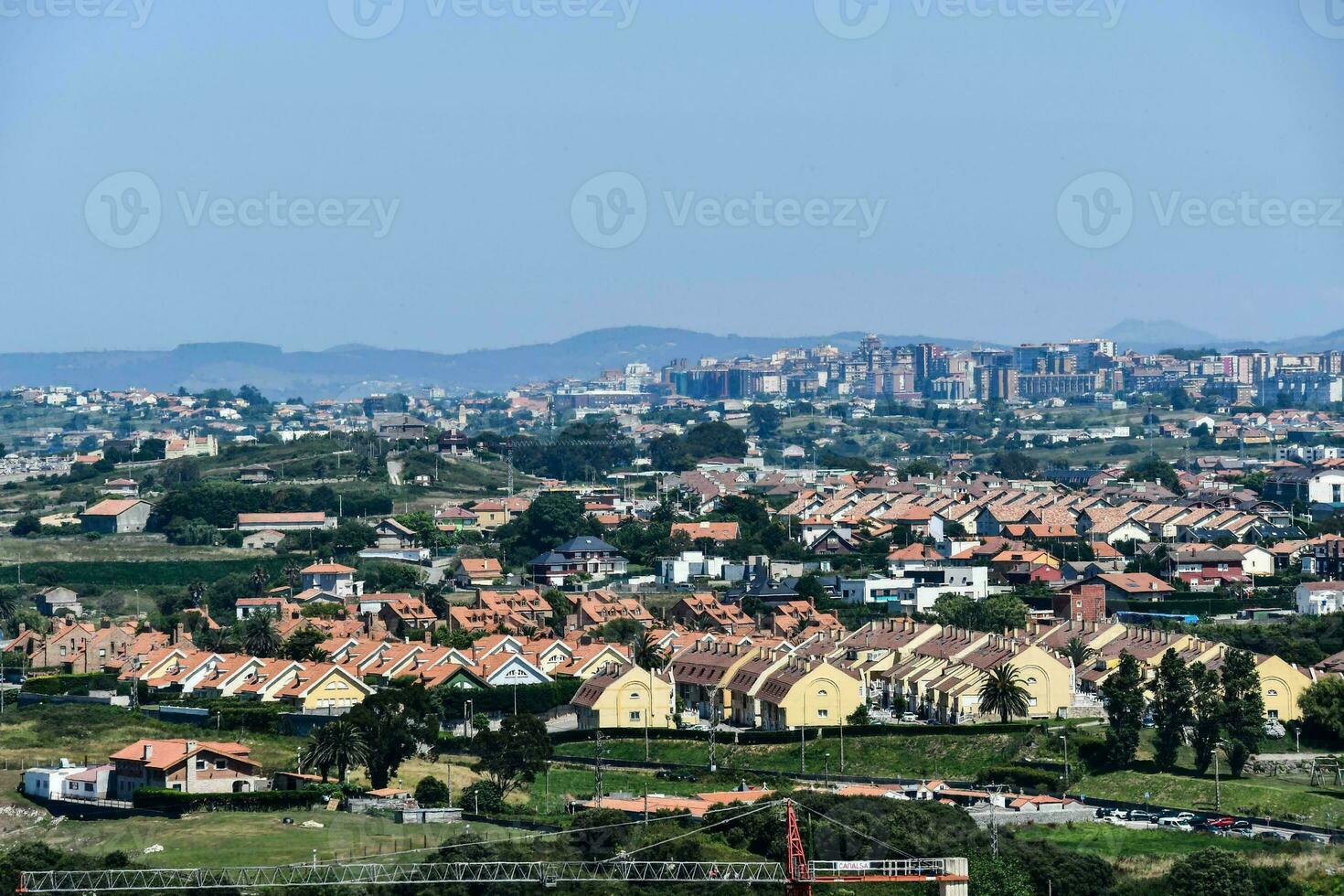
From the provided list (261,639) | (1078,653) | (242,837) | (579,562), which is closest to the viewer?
(242,837)

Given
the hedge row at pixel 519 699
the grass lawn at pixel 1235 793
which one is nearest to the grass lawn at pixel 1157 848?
the grass lawn at pixel 1235 793

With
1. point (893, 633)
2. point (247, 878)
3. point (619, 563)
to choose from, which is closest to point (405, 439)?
point (619, 563)

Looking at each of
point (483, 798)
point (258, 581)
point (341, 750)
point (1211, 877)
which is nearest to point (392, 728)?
point (341, 750)

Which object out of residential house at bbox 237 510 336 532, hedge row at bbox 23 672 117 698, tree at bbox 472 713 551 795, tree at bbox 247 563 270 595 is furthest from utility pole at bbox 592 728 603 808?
residential house at bbox 237 510 336 532

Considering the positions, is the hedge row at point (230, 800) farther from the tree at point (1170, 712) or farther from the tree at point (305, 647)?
the tree at point (305, 647)

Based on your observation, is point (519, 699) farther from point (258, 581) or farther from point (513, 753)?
point (258, 581)
